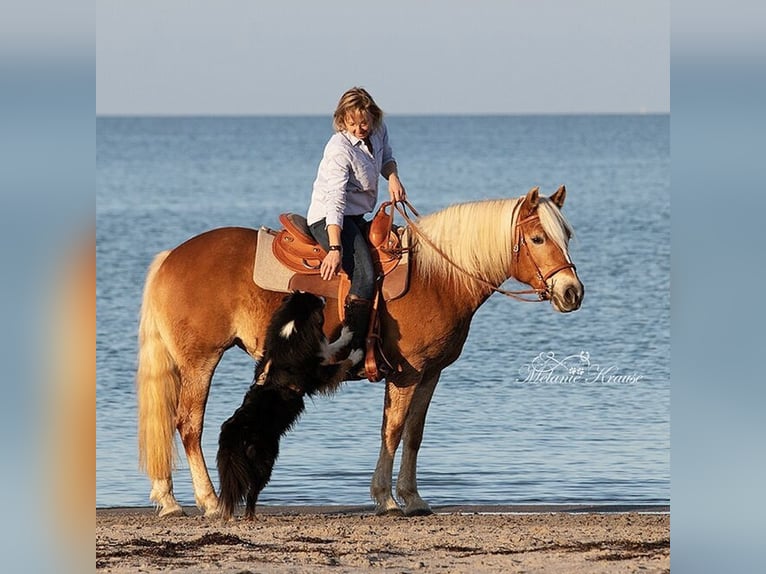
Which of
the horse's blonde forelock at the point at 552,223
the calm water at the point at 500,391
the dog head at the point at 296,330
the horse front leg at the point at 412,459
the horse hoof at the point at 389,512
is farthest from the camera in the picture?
the calm water at the point at 500,391

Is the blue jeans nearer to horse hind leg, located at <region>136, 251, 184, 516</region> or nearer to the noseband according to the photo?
the noseband

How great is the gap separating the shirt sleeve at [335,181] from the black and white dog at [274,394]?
1.42ft

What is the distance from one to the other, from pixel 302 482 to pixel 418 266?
2.43 meters

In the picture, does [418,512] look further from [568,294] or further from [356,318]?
[568,294]

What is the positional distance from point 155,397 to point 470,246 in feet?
6.24

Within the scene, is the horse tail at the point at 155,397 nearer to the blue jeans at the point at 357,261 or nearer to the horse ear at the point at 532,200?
the blue jeans at the point at 357,261

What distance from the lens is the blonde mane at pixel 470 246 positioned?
22.6 feet

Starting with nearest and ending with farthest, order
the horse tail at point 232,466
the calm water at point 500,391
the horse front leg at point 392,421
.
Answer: the horse tail at point 232,466
the horse front leg at point 392,421
the calm water at point 500,391

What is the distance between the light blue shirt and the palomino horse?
0.36 m

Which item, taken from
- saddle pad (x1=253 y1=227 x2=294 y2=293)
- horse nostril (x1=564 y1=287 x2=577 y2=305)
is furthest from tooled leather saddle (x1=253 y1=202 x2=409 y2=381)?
horse nostril (x1=564 y1=287 x2=577 y2=305)

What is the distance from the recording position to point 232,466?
6195 millimetres

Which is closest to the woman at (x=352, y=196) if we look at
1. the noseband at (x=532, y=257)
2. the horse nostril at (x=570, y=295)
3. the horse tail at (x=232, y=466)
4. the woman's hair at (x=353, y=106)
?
the woman's hair at (x=353, y=106)

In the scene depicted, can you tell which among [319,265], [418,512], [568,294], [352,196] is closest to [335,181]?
[352,196]
